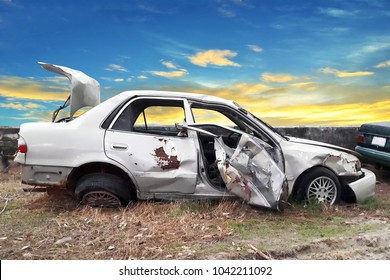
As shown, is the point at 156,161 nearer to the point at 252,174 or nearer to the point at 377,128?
the point at 252,174

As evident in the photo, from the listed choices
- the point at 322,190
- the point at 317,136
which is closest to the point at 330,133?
the point at 317,136

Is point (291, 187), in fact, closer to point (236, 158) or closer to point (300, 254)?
point (236, 158)

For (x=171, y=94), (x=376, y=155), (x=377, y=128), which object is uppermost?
(x=171, y=94)

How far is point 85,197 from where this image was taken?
17.4 feet

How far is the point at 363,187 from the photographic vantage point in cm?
586

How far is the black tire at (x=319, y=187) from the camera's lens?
555 cm

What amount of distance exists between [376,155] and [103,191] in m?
5.12

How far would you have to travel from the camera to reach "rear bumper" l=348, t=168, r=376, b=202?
5.77m

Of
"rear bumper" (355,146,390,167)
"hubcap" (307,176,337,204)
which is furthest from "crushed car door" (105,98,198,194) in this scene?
"rear bumper" (355,146,390,167)

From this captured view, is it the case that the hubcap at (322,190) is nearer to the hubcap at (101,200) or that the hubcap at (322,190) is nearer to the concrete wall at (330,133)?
the hubcap at (101,200)

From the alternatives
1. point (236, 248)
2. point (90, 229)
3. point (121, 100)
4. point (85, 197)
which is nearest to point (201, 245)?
point (236, 248)

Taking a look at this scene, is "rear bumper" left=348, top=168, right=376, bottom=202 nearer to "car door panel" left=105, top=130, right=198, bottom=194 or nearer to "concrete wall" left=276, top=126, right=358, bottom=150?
"car door panel" left=105, top=130, right=198, bottom=194
